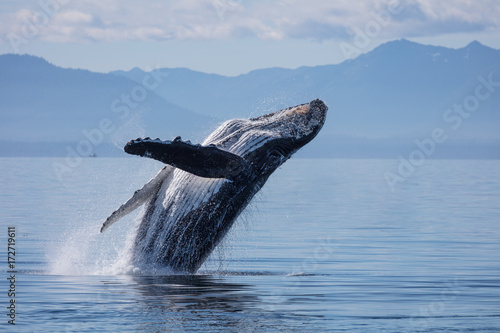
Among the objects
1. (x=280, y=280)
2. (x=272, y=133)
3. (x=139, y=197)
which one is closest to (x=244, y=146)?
(x=272, y=133)

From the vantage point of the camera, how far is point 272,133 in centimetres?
1437

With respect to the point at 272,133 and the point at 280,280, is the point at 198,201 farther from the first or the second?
the point at 280,280

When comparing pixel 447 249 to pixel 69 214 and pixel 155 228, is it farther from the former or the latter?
pixel 69 214

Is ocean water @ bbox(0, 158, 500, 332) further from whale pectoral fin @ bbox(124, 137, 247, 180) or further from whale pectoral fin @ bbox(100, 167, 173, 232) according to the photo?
whale pectoral fin @ bbox(124, 137, 247, 180)

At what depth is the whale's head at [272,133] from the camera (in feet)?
46.0

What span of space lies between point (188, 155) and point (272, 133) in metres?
2.15

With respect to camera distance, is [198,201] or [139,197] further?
[139,197]

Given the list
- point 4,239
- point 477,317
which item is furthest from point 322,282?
point 4,239

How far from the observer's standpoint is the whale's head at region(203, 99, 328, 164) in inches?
552

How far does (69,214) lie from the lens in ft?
93.1

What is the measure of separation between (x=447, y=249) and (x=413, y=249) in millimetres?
763

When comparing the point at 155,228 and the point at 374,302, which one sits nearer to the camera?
the point at 374,302

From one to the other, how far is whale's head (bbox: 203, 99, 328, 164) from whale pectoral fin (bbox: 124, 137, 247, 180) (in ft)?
2.42

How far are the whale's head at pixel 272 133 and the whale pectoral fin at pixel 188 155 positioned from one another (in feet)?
2.42
